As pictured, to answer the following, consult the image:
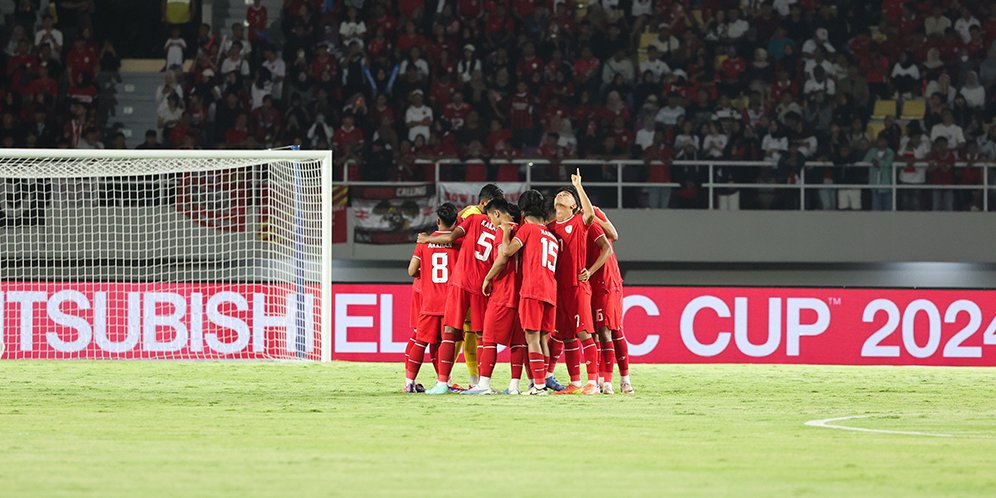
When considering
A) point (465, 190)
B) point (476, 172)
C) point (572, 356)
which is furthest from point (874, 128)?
point (572, 356)

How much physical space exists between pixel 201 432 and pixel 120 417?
1.20 meters

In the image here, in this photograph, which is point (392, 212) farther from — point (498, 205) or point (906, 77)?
point (498, 205)

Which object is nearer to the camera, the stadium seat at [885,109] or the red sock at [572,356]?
the red sock at [572,356]

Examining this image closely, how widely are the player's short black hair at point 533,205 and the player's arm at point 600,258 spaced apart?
47 centimetres

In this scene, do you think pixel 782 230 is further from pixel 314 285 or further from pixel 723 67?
pixel 314 285

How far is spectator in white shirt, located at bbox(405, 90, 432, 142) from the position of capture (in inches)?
845

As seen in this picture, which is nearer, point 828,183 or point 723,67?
point 828,183

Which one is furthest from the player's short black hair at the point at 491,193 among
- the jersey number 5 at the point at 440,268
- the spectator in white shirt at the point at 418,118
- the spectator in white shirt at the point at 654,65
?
the spectator in white shirt at the point at 654,65

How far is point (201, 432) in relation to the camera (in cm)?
851

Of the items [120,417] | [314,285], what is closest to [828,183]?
[314,285]

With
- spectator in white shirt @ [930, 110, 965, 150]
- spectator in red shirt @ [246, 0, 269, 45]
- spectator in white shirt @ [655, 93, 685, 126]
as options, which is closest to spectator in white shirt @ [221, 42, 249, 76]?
spectator in red shirt @ [246, 0, 269, 45]

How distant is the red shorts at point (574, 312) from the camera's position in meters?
11.4

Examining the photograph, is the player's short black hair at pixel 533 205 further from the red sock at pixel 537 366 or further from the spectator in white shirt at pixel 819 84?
the spectator in white shirt at pixel 819 84

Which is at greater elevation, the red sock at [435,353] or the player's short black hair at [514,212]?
the player's short black hair at [514,212]
